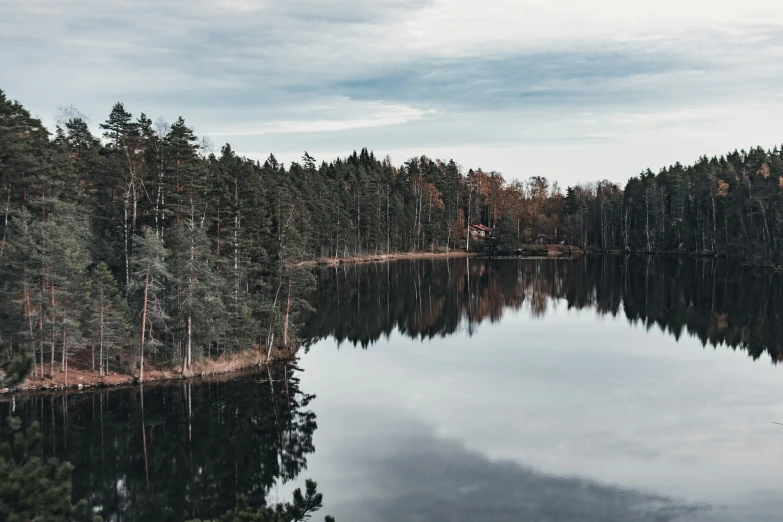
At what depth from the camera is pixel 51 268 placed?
38688mm

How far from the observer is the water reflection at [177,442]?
26.4 meters

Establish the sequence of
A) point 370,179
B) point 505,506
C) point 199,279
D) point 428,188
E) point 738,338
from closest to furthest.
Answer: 1. point 505,506
2. point 199,279
3. point 738,338
4. point 370,179
5. point 428,188

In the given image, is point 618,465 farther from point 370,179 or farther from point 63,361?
point 370,179

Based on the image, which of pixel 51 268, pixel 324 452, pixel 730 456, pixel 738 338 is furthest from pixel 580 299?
pixel 51 268

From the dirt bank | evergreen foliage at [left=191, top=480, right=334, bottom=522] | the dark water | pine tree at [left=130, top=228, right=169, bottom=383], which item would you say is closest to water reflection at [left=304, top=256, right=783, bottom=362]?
the dark water

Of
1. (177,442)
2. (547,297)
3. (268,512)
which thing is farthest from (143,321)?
(547,297)

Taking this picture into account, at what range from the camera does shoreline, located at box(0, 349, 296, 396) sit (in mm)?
38562

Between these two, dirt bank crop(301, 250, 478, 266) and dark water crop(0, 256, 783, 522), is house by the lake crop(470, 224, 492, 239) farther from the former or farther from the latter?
dark water crop(0, 256, 783, 522)

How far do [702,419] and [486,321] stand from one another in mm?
34615

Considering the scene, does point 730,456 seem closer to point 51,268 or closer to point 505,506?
point 505,506

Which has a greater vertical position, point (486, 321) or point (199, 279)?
point (199, 279)

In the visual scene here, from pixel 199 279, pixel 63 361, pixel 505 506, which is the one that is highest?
pixel 199 279

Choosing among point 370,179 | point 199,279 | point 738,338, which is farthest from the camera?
point 370,179

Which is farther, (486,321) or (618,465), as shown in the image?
(486,321)
